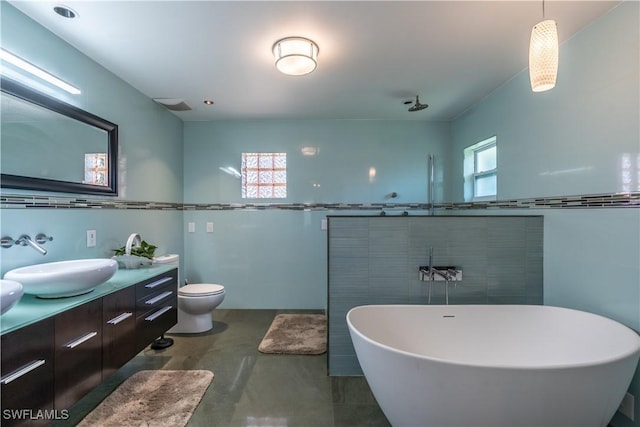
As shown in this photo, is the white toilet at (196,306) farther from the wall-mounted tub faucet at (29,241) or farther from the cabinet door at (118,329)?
the wall-mounted tub faucet at (29,241)

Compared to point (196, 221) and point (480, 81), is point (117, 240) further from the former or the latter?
point (480, 81)

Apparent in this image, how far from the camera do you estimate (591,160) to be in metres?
1.75

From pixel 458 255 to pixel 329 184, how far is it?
1.82 metres

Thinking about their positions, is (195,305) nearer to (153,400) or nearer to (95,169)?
(153,400)

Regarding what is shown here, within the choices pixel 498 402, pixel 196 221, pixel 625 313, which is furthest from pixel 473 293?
pixel 196 221

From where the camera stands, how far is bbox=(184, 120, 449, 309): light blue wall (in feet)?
11.6

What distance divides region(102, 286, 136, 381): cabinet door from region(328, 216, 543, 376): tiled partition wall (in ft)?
4.33

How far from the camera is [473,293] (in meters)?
2.15

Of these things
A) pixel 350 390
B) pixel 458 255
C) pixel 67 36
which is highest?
pixel 67 36

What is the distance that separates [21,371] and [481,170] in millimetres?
3699

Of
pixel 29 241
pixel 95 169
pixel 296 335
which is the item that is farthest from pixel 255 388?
pixel 95 169

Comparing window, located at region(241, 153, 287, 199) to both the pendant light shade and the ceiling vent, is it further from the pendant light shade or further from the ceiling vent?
the pendant light shade

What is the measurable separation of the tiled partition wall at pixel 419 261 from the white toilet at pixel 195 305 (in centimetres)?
131

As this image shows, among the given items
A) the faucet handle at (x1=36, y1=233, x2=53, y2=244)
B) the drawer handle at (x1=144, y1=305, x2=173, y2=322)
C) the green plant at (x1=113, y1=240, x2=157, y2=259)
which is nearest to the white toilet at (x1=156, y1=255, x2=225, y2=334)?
the green plant at (x1=113, y1=240, x2=157, y2=259)
